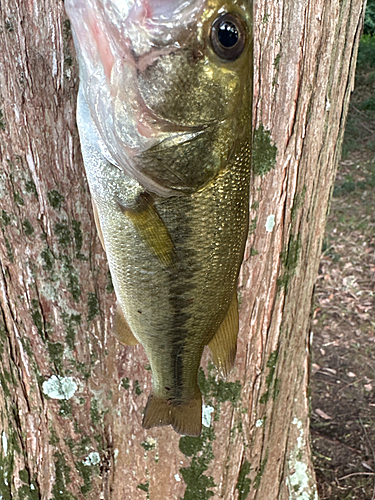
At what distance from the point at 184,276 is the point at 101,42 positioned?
2.14 feet

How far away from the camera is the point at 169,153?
1145 millimetres

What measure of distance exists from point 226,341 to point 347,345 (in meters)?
3.80

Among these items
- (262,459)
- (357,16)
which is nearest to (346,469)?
(262,459)

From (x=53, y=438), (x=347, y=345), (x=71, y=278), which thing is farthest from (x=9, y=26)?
(x=347, y=345)

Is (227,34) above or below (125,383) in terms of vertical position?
above

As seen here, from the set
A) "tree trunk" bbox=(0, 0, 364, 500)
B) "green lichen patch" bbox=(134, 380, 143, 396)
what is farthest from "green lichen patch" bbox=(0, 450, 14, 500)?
"green lichen patch" bbox=(134, 380, 143, 396)

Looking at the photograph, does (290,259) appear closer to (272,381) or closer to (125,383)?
(272,381)

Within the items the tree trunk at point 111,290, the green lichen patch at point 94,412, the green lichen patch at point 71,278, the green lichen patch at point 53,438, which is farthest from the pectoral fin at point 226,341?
the green lichen patch at point 53,438

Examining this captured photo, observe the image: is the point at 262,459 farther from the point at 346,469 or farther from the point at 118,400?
the point at 346,469

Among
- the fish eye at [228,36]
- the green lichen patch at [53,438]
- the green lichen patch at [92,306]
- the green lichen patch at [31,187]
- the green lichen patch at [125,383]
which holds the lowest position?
the green lichen patch at [53,438]

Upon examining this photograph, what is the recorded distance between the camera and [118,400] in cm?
200

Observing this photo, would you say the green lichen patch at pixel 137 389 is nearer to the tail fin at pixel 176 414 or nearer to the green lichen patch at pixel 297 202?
the tail fin at pixel 176 414

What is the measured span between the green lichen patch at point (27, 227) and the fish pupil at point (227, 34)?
1.02 metres

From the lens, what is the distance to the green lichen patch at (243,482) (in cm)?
221
